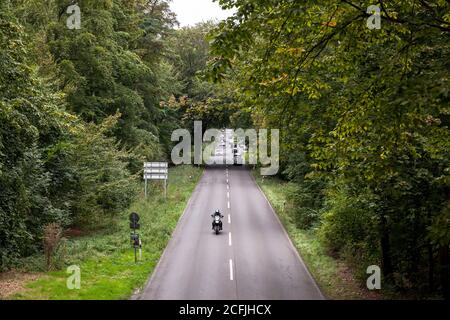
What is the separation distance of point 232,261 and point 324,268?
4177 millimetres

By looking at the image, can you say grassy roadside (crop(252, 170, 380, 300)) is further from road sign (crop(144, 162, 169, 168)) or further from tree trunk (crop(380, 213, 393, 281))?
road sign (crop(144, 162, 169, 168))

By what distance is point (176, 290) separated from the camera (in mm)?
16797

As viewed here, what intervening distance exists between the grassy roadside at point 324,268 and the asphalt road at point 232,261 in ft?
1.47

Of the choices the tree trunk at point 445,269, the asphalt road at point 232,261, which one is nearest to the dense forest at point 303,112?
the tree trunk at point 445,269

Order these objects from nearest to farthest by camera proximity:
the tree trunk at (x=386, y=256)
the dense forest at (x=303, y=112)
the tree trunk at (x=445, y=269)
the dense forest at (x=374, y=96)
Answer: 1. the dense forest at (x=374, y=96)
2. the dense forest at (x=303, y=112)
3. the tree trunk at (x=445, y=269)
4. the tree trunk at (x=386, y=256)

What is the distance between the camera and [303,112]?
1338 centimetres

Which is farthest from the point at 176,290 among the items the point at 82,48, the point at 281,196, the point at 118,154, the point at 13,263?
the point at 281,196

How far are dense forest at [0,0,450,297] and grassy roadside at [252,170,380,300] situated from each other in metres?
0.79

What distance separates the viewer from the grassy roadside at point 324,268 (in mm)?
16641

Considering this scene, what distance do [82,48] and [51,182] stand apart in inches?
461

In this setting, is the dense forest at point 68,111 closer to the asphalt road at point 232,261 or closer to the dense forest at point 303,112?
the dense forest at point 303,112

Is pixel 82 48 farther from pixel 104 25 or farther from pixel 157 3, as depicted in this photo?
pixel 157 3

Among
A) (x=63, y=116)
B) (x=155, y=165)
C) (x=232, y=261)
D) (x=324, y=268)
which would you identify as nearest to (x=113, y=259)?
(x=232, y=261)

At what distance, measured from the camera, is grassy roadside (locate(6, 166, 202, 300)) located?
592 inches
